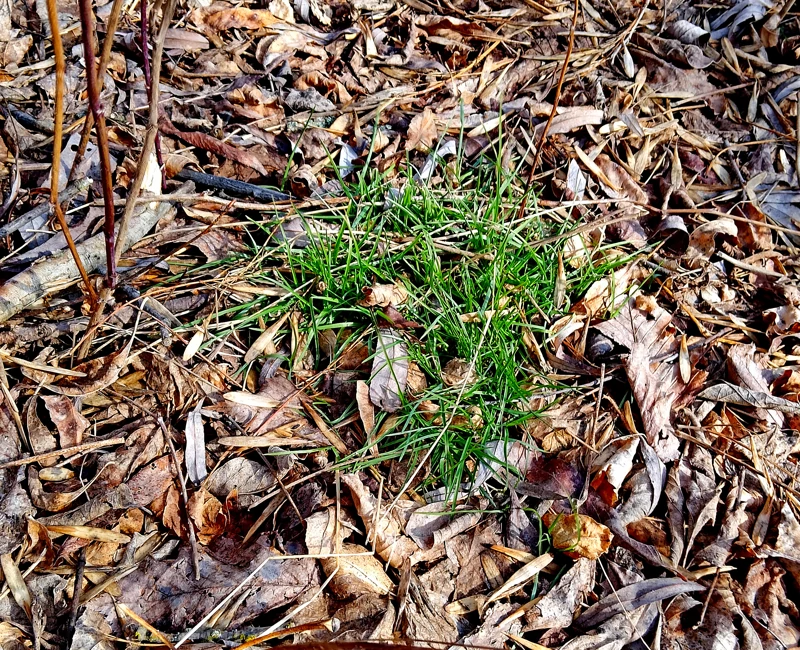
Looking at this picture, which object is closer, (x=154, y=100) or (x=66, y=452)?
(x=154, y=100)

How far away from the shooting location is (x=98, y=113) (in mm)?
1542

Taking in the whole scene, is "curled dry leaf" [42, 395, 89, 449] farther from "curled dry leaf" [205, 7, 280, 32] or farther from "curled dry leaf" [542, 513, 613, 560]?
"curled dry leaf" [205, 7, 280, 32]

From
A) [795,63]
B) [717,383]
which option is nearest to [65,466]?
[717,383]

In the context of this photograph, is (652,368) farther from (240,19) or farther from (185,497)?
(240,19)

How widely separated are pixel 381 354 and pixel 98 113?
3.73ft

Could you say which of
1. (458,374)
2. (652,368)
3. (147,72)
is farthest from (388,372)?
(147,72)

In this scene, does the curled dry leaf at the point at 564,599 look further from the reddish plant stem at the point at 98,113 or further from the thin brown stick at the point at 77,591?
the reddish plant stem at the point at 98,113

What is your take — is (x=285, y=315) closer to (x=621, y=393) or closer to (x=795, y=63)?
(x=621, y=393)

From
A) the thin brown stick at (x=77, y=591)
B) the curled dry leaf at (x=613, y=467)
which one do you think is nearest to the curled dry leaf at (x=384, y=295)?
the curled dry leaf at (x=613, y=467)

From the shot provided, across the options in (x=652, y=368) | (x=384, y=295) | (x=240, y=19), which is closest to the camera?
(x=384, y=295)

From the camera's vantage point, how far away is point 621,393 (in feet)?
7.75

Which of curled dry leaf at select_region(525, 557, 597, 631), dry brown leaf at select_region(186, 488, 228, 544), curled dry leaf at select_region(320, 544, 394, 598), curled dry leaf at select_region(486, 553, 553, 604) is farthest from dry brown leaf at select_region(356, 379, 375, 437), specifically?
curled dry leaf at select_region(525, 557, 597, 631)

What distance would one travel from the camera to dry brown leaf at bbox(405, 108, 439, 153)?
9.32 feet

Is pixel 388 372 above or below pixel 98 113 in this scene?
below
